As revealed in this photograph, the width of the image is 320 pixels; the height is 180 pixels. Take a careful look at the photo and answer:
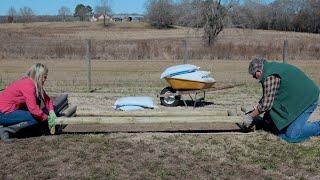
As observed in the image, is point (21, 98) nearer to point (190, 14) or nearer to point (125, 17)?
point (190, 14)

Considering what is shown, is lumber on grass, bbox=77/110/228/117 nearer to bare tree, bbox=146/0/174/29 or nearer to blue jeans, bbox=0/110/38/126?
blue jeans, bbox=0/110/38/126

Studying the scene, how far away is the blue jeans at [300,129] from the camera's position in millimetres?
7359

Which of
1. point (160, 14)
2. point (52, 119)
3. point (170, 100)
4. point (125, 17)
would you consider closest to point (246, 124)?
point (52, 119)

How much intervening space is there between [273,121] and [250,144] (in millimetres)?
628

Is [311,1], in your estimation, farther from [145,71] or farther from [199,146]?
[199,146]

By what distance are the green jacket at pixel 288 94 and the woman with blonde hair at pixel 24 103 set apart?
3.15 metres

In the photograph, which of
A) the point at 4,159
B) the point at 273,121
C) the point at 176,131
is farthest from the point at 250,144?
the point at 4,159

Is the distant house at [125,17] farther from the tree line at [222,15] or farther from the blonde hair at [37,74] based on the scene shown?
the blonde hair at [37,74]

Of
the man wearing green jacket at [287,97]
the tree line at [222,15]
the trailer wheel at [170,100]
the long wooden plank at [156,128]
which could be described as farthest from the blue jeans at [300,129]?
the tree line at [222,15]

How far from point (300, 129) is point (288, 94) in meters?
0.53

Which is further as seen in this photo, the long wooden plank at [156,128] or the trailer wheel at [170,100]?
the trailer wheel at [170,100]

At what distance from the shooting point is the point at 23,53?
2850cm

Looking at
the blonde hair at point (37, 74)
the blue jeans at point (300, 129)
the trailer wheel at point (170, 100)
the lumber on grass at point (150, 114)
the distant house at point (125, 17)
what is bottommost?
the distant house at point (125, 17)

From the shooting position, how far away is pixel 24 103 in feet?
24.6
